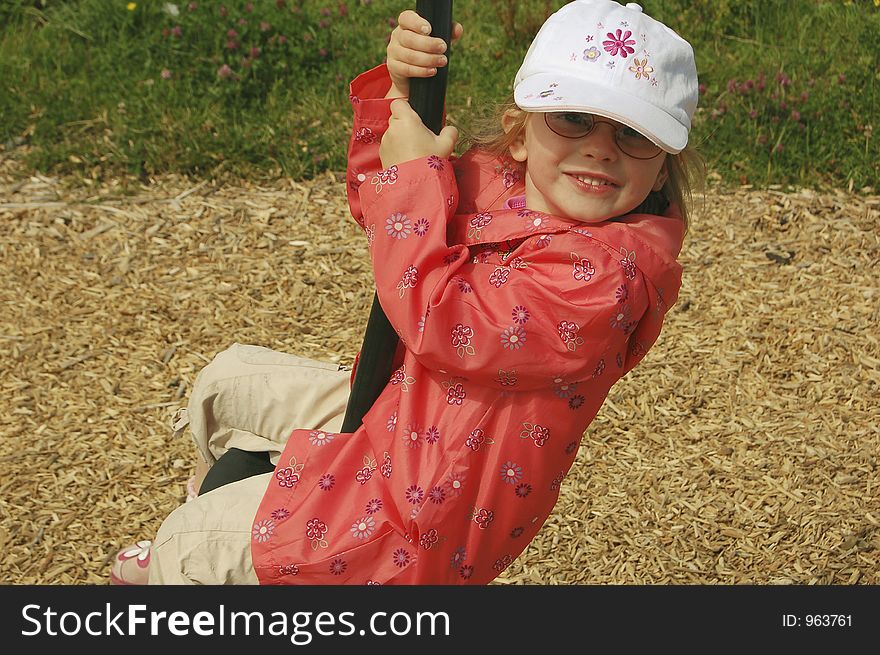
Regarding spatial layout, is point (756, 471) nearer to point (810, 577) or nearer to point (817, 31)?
point (810, 577)

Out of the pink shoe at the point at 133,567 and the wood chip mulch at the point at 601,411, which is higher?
the pink shoe at the point at 133,567

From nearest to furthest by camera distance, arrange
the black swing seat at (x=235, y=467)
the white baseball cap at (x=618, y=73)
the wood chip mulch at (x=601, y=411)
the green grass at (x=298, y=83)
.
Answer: the white baseball cap at (x=618, y=73) < the black swing seat at (x=235, y=467) < the wood chip mulch at (x=601, y=411) < the green grass at (x=298, y=83)

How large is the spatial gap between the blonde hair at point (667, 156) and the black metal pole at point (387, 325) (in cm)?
18

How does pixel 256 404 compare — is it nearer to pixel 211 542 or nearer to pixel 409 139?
pixel 211 542

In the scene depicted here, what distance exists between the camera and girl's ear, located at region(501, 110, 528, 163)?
2.29 metres

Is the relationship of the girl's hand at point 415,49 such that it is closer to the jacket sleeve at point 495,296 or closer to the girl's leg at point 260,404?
the jacket sleeve at point 495,296

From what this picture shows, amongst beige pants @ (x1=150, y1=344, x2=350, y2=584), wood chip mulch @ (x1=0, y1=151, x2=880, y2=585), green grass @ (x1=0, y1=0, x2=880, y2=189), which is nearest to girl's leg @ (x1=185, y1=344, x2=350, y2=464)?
beige pants @ (x1=150, y1=344, x2=350, y2=584)

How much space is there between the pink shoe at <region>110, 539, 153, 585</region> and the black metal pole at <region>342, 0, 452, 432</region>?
3.23 ft

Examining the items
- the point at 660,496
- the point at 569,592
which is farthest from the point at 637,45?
the point at 660,496

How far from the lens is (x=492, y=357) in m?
2.08

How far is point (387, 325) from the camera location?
226 cm

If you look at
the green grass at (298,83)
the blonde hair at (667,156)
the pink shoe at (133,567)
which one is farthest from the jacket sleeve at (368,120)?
the green grass at (298,83)

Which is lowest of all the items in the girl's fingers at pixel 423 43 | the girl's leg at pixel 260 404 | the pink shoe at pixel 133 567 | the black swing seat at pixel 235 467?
the pink shoe at pixel 133 567

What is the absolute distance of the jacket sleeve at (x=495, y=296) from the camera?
207 centimetres
